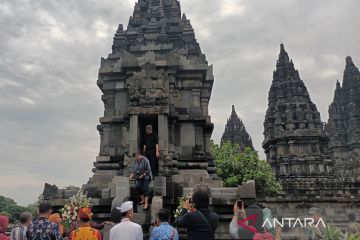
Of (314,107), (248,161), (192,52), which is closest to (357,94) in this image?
(314,107)

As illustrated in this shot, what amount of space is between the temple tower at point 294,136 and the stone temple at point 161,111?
25.8 m

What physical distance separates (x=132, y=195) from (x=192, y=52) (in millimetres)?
8482

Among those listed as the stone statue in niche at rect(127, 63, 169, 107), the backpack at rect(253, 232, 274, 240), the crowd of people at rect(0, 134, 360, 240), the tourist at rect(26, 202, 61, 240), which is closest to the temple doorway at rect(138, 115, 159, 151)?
the stone statue in niche at rect(127, 63, 169, 107)

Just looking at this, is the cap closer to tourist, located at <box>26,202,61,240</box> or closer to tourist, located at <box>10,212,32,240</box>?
tourist, located at <box>26,202,61,240</box>

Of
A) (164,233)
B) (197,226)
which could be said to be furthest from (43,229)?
(197,226)

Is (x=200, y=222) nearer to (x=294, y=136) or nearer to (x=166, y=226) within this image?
(x=166, y=226)

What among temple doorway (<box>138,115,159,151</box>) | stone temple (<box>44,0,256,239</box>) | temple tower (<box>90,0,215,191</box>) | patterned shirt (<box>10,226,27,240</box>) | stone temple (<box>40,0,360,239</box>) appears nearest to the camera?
patterned shirt (<box>10,226,27,240</box>)

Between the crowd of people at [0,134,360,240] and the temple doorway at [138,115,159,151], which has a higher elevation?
the temple doorway at [138,115,159,151]

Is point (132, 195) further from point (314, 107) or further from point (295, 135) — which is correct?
point (314, 107)

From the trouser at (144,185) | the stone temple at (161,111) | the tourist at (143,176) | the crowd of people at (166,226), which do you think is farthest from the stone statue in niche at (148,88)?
the crowd of people at (166,226)

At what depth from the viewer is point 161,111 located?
13.0 metres

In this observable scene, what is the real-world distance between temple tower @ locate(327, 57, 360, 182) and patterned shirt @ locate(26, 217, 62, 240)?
48.0 meters

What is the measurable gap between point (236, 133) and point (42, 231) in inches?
2500

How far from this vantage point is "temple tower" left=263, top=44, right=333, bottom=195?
4225 cm
